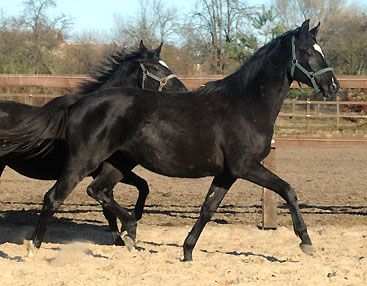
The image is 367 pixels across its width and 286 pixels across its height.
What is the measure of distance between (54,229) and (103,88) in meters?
1.70

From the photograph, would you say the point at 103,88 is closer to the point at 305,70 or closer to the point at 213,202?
the point at 213,202

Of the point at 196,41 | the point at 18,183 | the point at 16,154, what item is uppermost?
the point at 196,41

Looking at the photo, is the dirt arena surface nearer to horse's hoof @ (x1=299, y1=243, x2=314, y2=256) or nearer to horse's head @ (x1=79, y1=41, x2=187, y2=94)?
horse's hoof @ (x1=299, y1=243, x2=314, y2=256)

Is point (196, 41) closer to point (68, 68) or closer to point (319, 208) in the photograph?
point (68, 68)

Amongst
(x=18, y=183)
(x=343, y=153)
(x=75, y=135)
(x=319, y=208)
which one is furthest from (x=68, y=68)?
(x=75, y=135)

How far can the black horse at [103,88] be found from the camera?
5719 mm

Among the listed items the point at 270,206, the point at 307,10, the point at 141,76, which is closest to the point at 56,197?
the point at 141,76

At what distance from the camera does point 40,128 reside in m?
5.35

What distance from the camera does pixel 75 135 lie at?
5023 millimetres

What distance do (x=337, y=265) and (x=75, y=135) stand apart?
2360 millimetres

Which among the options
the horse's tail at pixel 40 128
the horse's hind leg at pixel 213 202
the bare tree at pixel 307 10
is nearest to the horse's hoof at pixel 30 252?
the horse's tail at pixel 40 128

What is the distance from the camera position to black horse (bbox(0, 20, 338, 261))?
15.9 ft

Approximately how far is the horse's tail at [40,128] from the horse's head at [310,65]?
6.37 ft

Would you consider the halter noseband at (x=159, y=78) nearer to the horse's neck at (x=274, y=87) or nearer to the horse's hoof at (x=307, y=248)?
the horse's neck at (x=274, y=87)
